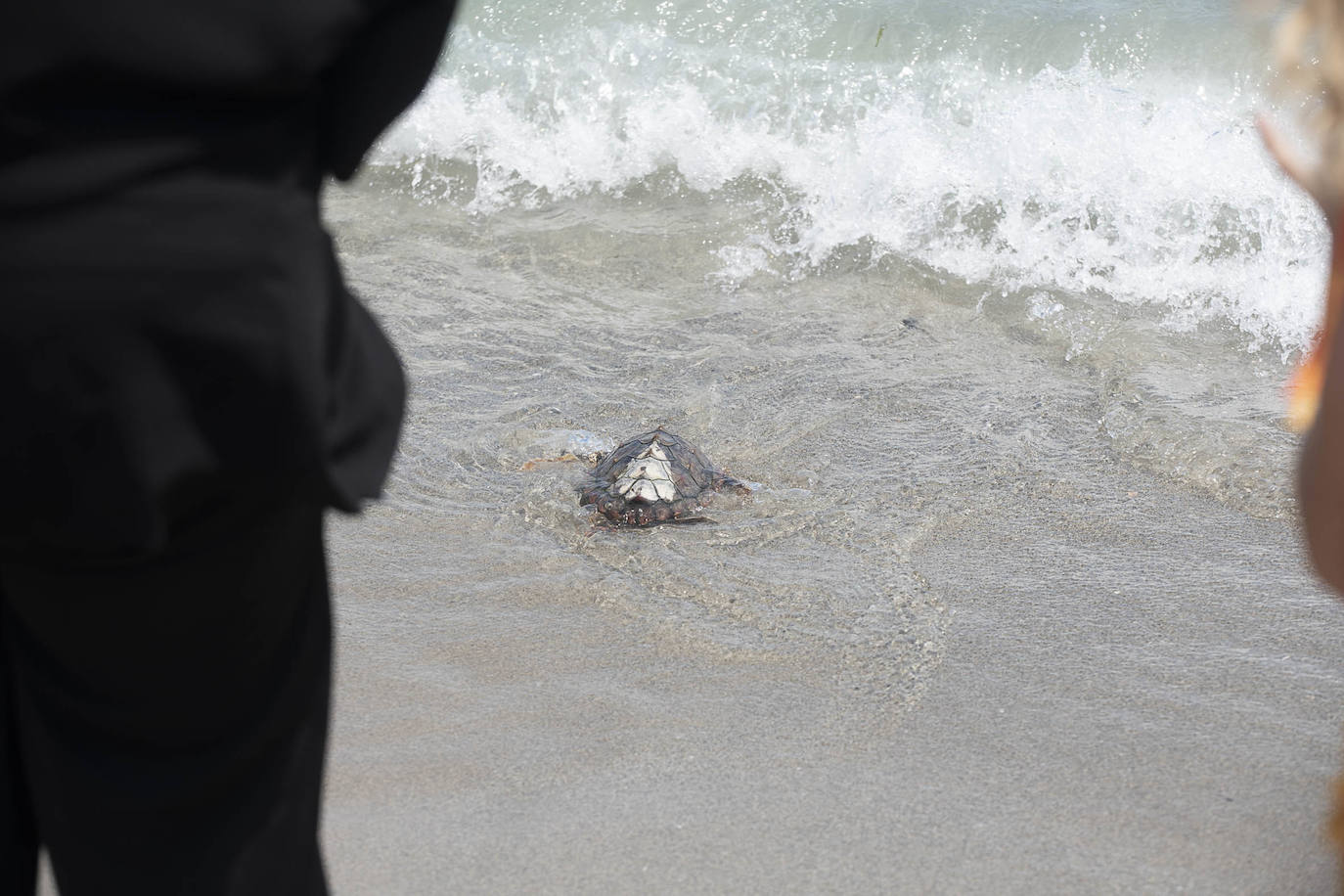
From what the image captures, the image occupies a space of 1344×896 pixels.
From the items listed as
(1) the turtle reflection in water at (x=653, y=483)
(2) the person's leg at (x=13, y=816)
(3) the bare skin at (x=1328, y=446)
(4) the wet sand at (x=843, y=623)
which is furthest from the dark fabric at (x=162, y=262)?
(1) the turtle reflection in water at (x=653, y=483)

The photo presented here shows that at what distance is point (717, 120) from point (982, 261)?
2.55 m

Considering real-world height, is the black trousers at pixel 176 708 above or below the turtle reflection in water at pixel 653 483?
above

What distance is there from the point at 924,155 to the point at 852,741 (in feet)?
17.3

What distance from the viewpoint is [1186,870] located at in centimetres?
220

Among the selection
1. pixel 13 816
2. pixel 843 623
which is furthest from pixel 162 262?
pixel 843 623

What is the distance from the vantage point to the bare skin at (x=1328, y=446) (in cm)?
85

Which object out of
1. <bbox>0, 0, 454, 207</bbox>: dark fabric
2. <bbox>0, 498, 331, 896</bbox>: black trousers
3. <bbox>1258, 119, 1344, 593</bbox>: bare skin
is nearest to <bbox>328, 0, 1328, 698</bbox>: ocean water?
<bbox>1258, 119, 1344, 593</bbox>: bare skin

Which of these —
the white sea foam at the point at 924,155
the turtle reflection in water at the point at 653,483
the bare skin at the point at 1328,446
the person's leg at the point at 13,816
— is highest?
the bare skin at the point at 1328,446

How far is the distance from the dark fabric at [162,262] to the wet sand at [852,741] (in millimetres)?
1312

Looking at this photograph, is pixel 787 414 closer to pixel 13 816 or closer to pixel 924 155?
pixel 924 155

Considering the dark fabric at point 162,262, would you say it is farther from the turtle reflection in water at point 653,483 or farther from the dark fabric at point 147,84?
the turtle reflection in water at point 653,483

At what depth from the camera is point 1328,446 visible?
863 millimetres

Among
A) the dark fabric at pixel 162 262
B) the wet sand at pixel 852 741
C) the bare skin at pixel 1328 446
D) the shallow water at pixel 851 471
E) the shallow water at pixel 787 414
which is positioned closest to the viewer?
the bare skin at pixel 1328 446

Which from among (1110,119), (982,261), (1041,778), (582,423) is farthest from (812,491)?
(1110,119)
